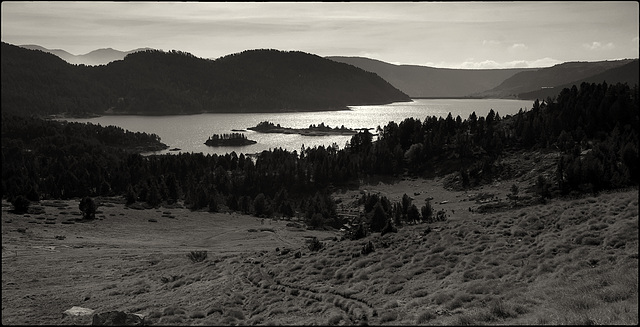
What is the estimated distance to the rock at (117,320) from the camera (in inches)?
734

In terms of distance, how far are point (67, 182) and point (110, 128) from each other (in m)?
105

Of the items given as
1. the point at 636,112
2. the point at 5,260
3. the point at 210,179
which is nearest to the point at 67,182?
the point at 210,179

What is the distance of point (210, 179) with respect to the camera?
116812 millimetres

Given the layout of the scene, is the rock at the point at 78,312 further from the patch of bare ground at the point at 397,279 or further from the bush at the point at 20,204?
the bush at the point at 20,204

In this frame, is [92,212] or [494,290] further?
[92,212]

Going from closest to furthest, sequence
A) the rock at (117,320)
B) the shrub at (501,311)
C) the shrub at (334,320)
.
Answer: the shrub at (501,311) → the shrub at (334,320) → the rock at (117,320)

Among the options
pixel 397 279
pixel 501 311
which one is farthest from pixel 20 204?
pixel 501 311

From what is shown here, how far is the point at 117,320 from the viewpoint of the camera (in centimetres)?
1873

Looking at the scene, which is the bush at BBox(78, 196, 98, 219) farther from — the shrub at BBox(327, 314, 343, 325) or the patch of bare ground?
the shrub at BBox(327, 314, 343, 325)

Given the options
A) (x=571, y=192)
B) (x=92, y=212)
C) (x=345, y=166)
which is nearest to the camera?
(x=571, y=192)

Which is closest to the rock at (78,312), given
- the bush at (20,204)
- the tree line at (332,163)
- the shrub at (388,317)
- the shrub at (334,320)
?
the shrub at (334,320)

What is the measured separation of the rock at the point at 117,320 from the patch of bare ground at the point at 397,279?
75 cm

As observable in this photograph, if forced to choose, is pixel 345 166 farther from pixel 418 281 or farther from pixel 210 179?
pixel 418 281

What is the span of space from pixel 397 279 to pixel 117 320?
12691 millimetres
